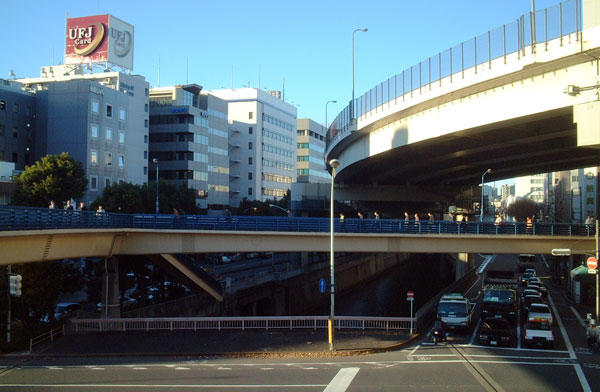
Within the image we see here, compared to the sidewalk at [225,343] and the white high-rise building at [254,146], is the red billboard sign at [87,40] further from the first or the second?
the sidewalk at [225,343]

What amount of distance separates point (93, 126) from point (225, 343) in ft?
177

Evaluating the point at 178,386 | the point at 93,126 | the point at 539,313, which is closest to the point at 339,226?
the point at 539,313

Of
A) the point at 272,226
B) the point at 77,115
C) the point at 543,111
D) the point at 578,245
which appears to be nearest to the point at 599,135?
the point at 543,111

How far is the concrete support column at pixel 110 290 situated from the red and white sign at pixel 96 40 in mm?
57414

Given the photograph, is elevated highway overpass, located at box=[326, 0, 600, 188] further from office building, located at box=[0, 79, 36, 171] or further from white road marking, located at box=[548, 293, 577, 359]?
office building, located at box=[0, 79, 36, 171]

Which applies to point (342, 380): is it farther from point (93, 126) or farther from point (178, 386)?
point (93, 126)

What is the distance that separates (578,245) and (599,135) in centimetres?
1513

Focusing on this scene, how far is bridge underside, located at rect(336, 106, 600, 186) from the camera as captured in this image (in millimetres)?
31312

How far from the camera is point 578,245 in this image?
117ft

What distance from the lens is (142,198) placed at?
5872 cm

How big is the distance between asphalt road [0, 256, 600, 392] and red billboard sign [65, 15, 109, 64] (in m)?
66.8

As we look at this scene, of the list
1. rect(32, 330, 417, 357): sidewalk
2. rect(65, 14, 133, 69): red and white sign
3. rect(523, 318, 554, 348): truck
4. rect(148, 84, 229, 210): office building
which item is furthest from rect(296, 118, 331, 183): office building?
rect(523, 318, 554, 348): truck

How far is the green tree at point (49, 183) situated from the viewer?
50.1m

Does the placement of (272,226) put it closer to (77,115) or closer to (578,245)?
(578,245)
